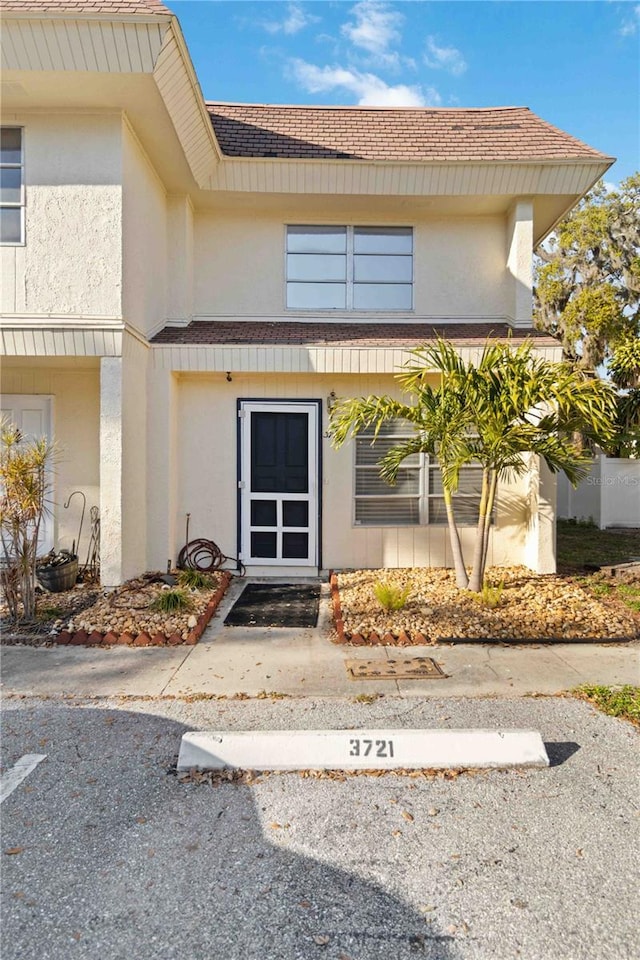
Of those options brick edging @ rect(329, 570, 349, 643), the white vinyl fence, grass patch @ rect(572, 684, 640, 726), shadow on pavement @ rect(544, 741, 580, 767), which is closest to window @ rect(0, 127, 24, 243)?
brick edging @ rect(329, 570, 349, 643)

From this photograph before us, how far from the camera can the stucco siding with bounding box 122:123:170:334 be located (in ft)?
20.3

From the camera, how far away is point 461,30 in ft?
24.2

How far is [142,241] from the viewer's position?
6.74m

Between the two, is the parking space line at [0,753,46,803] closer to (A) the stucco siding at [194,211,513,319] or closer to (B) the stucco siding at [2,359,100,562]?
(B) the stucco siding at [2,359,100,562]

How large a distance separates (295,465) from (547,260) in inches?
661

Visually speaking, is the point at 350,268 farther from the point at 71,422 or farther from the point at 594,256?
the point at 594,256

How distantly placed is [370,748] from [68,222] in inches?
247

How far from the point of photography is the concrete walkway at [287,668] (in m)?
4.00

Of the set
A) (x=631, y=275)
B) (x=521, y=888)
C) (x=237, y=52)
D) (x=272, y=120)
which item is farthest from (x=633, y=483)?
(x=521, y=888)

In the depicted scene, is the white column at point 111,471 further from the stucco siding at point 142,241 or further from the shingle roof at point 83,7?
the shingle roof at point 83,7

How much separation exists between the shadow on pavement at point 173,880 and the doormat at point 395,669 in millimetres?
1465

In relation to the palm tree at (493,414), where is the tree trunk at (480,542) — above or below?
below

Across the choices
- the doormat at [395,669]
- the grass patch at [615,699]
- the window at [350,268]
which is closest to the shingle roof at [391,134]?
the window at [350,268]

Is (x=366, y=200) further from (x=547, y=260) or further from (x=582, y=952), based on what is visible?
(x=547, y=260)
